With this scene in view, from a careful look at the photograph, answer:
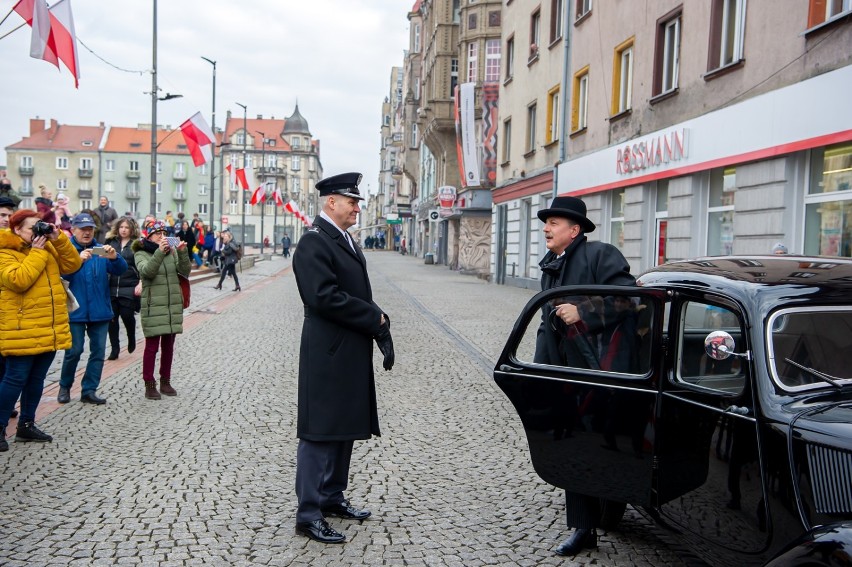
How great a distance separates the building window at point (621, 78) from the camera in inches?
764

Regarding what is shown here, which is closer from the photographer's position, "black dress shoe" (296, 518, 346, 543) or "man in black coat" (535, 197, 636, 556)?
"man in black coat" (535, 197, 636, 556)

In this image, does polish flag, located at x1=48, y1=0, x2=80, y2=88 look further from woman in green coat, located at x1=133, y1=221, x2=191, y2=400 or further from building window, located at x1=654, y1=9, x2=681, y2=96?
building window, located at x1=654, y1=9, x2=681, y2=96

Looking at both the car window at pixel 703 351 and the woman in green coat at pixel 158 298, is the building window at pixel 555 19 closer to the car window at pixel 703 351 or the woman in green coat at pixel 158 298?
the woman in green coat at pixel 158 298

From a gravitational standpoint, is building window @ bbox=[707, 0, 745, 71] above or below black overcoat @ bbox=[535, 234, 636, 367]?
above

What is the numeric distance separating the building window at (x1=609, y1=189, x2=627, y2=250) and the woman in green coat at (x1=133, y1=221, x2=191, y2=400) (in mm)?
13435

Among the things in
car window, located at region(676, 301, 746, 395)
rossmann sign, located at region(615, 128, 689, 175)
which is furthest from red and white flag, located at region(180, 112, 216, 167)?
car window, located at region(676, 301, 746, 395)

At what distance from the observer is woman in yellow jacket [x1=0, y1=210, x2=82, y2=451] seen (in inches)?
233

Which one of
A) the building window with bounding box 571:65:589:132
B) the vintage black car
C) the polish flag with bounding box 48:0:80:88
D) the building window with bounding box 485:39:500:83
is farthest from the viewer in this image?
the building window with bounding box 485:39:500:83

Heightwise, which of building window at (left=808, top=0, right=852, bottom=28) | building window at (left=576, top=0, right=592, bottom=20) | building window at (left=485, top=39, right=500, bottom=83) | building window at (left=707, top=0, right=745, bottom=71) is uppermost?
building window at (left=485, top=39, right=500, bottom=83)

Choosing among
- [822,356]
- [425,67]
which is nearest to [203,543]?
[822,356]

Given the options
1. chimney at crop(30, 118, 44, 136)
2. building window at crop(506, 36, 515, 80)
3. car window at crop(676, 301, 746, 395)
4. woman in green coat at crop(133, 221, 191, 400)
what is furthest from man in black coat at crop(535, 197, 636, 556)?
chimney at crop(30, 118, 44, 136)

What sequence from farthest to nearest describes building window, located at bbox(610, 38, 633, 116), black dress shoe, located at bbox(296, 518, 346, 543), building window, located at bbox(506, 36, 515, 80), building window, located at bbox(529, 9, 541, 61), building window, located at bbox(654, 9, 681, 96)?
building window, located at bbox(506, 36, 515, 80), building window, located at bbox(529, 9, 541, 61), building window, located at bbox(610, 38, 633, 116), building window, located at bbox(654, 9, 681, 96), black dress shoe, located at bbox(296, 518, 346, 543)

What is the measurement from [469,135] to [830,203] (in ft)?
68.8

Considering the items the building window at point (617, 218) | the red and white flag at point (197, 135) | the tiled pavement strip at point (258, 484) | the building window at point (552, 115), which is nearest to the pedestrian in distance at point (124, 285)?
the tiled pavement strip at point (258, 484)
